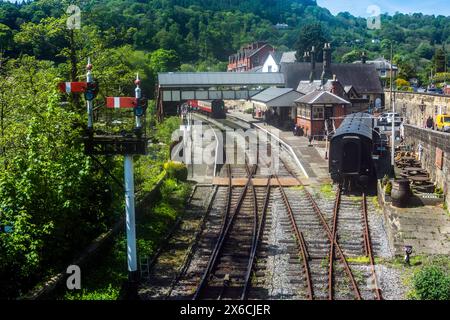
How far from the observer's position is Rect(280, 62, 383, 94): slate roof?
5603 centimetres

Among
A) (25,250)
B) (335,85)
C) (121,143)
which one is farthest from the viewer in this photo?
(335,85)

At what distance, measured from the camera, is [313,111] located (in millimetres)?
38188

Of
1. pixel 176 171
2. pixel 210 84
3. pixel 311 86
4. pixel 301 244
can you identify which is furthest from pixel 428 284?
pixel 210 84

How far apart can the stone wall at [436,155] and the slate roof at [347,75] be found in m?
30.4

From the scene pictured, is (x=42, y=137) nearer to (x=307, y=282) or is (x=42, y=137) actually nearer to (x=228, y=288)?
(x=228, y=288)

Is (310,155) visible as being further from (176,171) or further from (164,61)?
(164,61)

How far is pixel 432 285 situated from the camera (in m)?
11.0

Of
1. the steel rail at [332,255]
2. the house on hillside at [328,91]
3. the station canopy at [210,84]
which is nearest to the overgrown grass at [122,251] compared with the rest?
the steel rail at [332,255]

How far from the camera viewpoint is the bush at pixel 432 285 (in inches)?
425

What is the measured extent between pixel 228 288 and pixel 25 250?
4.74m

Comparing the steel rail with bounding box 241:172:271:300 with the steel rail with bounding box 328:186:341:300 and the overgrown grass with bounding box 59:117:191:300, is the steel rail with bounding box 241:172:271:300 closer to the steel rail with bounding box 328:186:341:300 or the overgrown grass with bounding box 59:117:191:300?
the steel rail with bounding box 328:186:341:300

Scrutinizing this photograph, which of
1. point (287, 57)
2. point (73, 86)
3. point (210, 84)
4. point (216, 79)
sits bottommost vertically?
point (73, 86)

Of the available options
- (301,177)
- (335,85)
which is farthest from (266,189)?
(335,85)

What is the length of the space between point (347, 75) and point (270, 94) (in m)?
11.5
